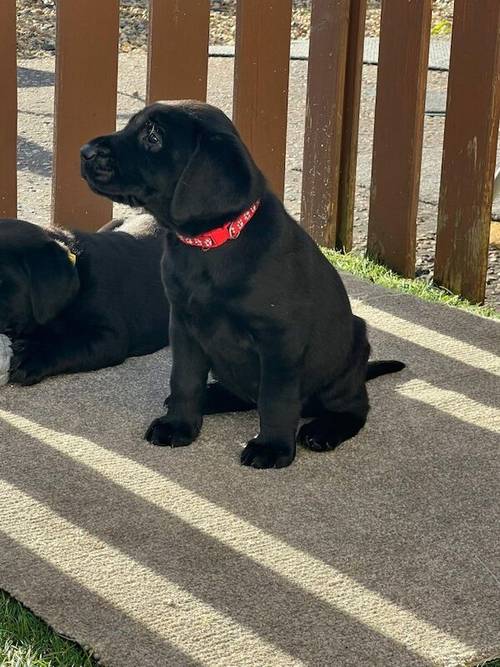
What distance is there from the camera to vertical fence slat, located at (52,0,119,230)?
513 centimetres

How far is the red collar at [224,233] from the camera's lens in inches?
137

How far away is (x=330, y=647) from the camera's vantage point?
2.68 m

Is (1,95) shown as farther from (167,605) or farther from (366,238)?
(167,605)

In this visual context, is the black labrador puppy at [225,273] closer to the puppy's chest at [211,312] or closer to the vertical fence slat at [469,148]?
the puppy's chest at [211,312]

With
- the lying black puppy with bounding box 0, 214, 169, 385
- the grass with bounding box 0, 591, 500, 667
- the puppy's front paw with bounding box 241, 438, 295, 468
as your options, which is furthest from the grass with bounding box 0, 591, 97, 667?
the lying black puppy with bounding box 0, 214, 169, 385

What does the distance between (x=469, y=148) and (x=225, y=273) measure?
1983 mm

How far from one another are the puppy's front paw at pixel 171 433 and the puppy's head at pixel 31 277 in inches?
26.4

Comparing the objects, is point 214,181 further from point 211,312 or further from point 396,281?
point 396,281

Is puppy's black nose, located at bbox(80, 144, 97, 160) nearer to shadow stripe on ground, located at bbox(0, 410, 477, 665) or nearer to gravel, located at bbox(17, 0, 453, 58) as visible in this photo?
shadow stripe on ground, located at bbox(0, 410, 477, 665)

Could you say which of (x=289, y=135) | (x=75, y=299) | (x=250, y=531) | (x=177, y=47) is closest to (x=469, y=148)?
(x=177, y=47)

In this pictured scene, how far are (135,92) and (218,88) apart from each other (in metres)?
0.56

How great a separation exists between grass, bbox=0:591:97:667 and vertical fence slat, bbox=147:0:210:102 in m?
3.00

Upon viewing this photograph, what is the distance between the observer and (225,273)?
349cm

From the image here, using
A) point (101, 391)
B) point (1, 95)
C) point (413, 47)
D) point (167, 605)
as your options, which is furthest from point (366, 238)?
point (167, 605)
